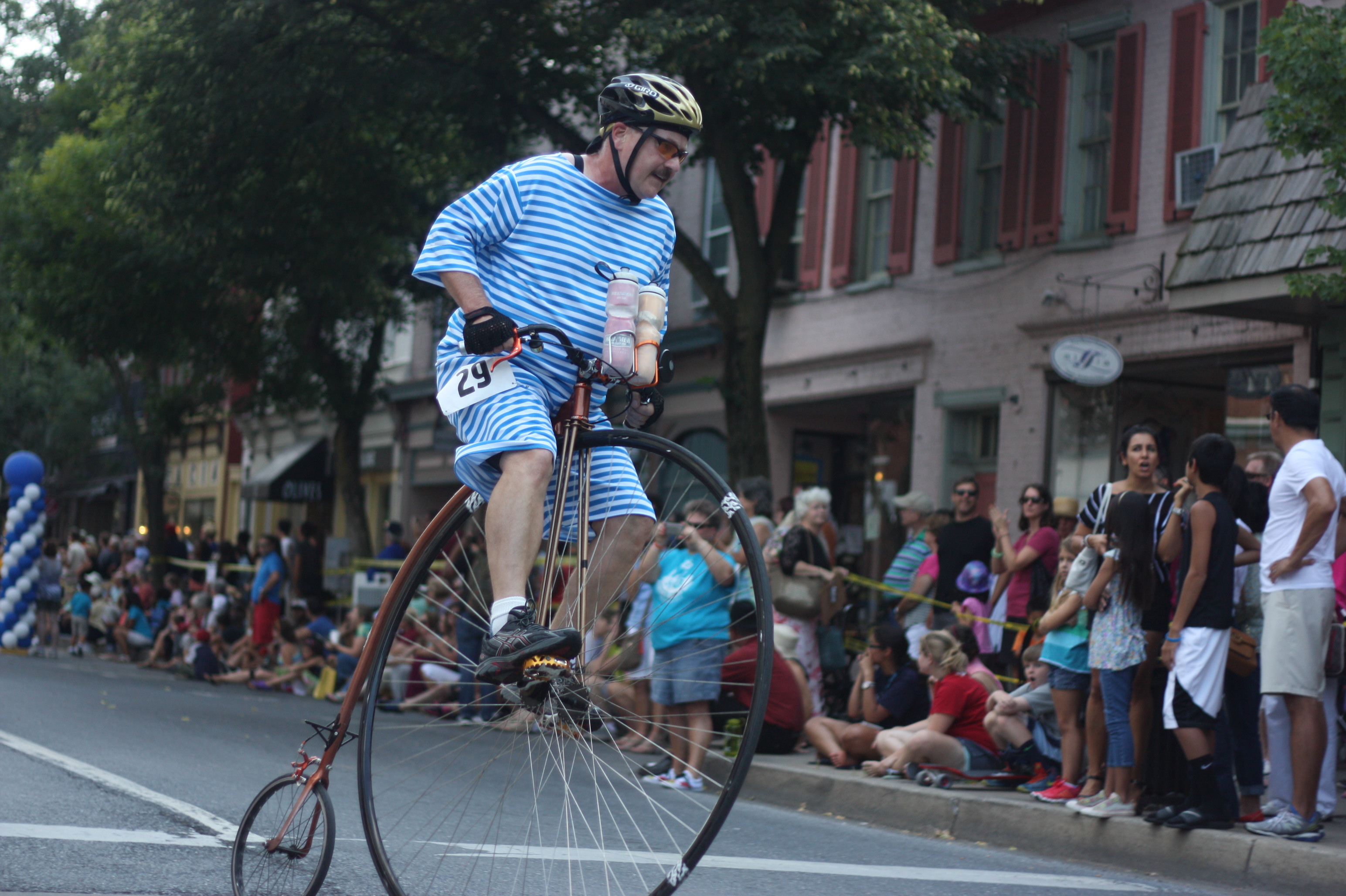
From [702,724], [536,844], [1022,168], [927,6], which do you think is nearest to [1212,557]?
[702,724]

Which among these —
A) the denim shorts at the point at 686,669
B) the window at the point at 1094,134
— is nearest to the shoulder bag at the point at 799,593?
the denim shorts at the point at 686,669

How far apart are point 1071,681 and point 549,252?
5.38 m

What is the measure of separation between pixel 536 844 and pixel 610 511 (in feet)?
3.92

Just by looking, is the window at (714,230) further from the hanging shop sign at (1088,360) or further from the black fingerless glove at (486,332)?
the black fingerless glove at (486,332)

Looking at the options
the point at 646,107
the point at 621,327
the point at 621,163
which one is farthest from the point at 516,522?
the point at 646,107

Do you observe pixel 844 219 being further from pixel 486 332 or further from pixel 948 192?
pixel 486 332

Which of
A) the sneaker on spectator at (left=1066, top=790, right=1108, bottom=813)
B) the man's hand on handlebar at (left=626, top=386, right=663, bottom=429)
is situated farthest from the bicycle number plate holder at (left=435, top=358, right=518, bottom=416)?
the sneaker on spectator at (left=1066, top=790, right=1108, bottom=813)

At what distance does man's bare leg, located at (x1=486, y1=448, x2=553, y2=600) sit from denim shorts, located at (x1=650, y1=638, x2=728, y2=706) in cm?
45

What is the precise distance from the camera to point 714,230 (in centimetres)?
2338

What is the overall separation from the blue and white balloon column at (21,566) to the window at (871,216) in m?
12.1

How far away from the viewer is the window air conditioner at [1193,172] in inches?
613

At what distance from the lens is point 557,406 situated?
168 inches

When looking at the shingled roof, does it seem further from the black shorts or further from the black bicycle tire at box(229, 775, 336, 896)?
the black bicycle tire at box(229, 775, 336, 896)

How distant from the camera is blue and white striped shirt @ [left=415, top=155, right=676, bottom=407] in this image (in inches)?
166
